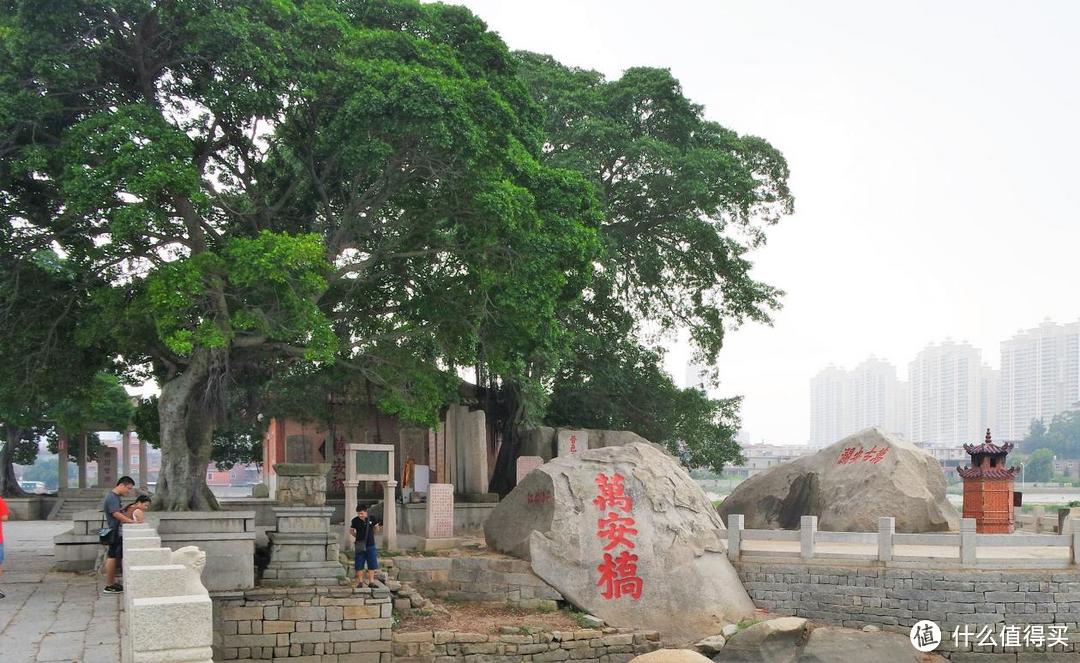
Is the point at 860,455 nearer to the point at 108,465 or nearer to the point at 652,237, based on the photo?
the point at 652,237

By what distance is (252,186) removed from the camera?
53.9 ft

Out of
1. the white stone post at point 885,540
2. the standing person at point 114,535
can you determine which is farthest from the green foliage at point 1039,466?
the standing person at point 114,535

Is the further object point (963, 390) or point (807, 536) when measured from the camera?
point (963, 390)

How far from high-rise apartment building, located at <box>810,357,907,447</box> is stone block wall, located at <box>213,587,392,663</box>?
9366 cm

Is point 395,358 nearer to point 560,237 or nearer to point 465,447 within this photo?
point 560,237

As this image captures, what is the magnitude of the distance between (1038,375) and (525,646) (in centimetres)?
8472

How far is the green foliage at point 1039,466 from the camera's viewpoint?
66.4 m

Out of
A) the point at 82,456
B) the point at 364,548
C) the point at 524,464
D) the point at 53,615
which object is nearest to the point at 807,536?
the point at 524,464

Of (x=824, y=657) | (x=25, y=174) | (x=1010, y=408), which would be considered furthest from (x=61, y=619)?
(x=1010, y=408)

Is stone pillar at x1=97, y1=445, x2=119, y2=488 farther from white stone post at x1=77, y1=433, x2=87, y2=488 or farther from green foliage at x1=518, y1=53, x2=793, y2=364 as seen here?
green foliage at x1=518, y1=53, x2=793, y2=364

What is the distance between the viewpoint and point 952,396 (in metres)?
94.8

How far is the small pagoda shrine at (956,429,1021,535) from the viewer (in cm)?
1780

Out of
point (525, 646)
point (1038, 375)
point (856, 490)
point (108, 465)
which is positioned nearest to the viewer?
point (525, 646)

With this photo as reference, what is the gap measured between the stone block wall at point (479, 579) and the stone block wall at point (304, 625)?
2375mm
